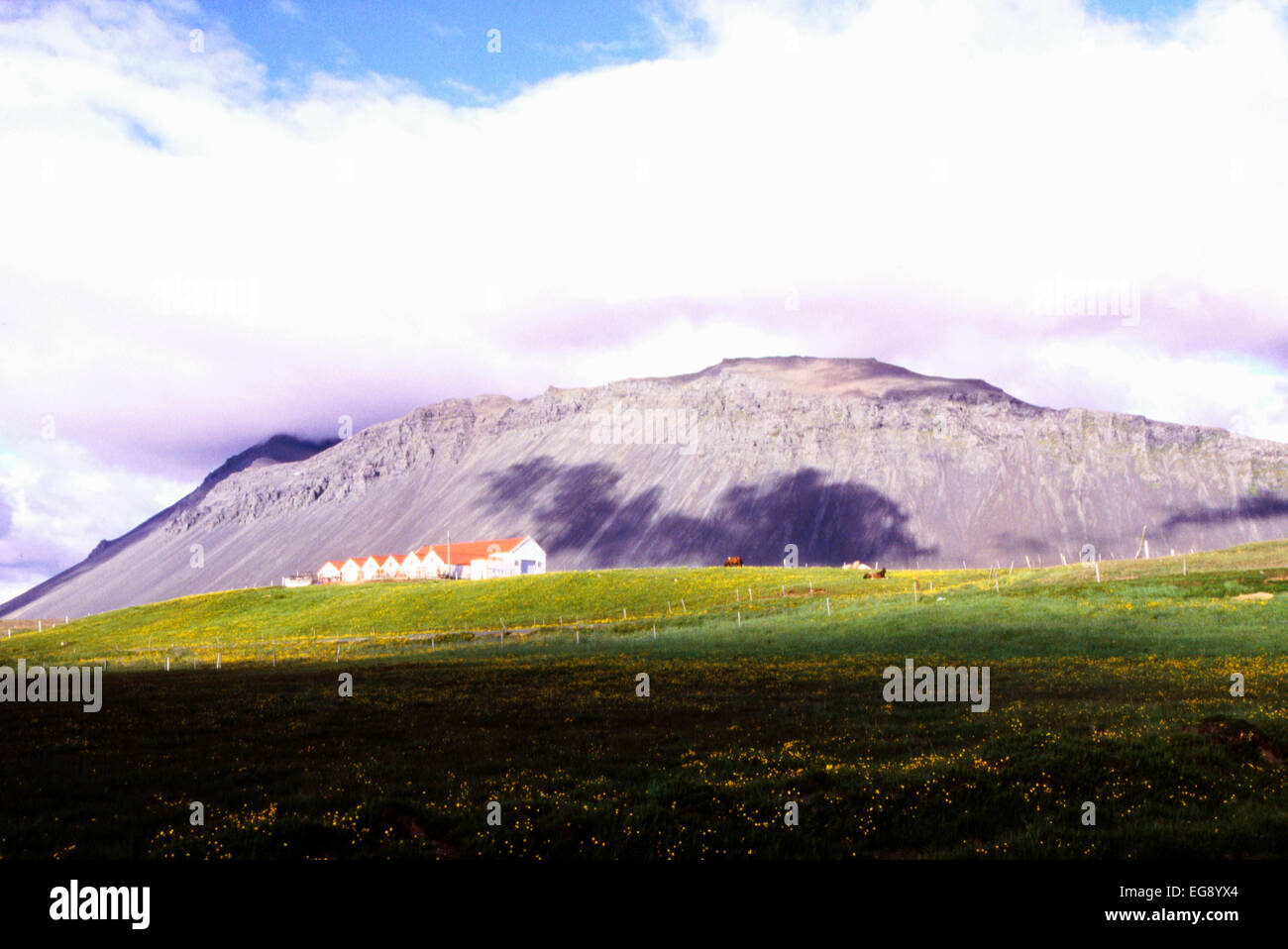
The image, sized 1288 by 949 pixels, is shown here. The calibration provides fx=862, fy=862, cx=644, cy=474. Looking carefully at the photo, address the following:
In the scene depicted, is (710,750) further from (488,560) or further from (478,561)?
(478,561)

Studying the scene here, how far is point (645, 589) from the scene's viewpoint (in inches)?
4075

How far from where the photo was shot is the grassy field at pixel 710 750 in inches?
555

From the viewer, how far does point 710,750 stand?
21.3 metres

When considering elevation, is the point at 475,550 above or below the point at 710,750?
above

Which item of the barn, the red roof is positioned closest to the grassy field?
the barn

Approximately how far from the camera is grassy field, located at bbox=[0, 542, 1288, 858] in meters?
14.1

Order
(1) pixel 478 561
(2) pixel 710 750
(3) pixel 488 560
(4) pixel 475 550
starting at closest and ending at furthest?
(2) pixel 710 750 → (1) pixel 478 561 → (3) pixel 488 560 → (4) pixel 475 550

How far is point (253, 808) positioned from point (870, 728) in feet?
51.6

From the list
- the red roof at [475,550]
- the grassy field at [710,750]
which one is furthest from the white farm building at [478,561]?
the grassy field at [710,750]

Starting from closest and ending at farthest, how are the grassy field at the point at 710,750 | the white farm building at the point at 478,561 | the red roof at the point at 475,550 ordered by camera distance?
the grassy field at the point at 710,750 → the white farm building at the point at 478,561 → the red roof at the point at 475,550

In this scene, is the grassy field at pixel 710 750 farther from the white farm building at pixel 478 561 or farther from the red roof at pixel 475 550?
the red roof at pixel 475 550

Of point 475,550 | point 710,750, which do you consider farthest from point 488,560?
point 710,750
